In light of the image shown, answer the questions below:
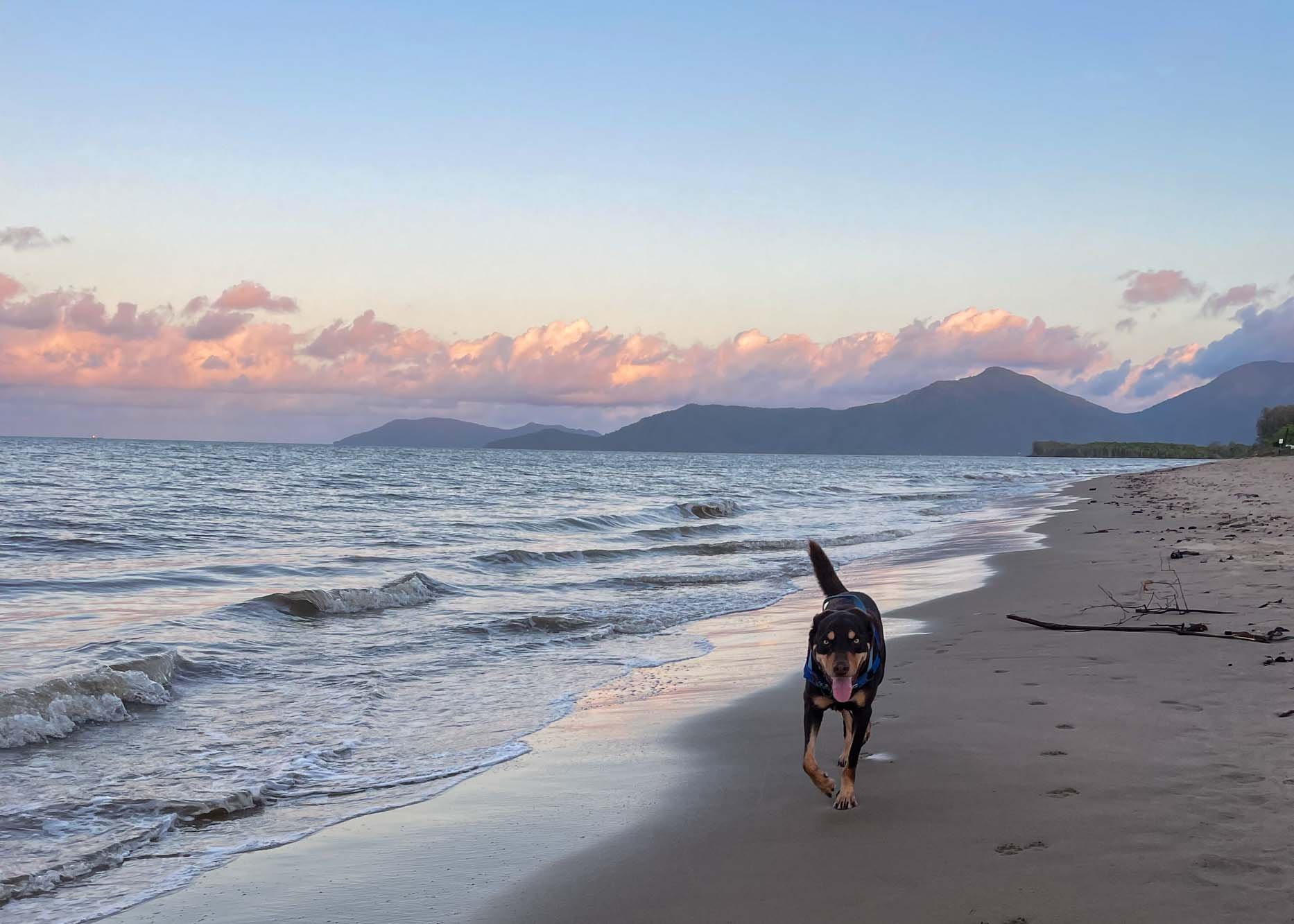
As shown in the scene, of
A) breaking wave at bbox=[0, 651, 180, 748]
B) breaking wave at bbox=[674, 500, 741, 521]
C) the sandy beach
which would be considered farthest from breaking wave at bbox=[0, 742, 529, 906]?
breaking wave at bbox=[674, 500, 741, 521]

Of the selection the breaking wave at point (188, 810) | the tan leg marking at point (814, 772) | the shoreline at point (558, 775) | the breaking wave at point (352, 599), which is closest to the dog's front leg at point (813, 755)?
the tan leg marking at point (814, 772)

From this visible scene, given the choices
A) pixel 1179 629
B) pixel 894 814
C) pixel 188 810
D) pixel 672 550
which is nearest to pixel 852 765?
pixel 894 814

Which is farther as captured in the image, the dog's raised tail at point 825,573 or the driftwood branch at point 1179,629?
the driftwood branch at point 1179,629

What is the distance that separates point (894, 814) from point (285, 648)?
289 inches

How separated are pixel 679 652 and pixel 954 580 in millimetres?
5833

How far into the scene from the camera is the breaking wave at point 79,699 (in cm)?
650

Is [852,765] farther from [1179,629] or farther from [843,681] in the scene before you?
[1179,629]

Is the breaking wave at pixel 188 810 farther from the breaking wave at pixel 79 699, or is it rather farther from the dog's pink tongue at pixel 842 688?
the dog's pink tongue at pixel 842 688

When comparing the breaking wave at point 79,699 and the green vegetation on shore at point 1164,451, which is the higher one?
the green vegetation on shore at point 1164,451

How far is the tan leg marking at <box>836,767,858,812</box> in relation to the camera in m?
4.59

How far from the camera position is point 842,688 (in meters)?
4.59

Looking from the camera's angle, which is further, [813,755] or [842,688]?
[813,755]

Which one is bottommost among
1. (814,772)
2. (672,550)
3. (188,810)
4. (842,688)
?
(672,550)

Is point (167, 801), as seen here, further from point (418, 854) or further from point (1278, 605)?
point (1278, 605)
